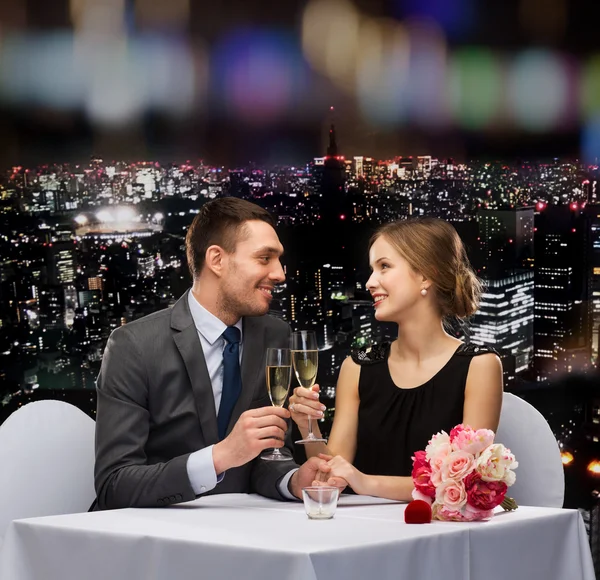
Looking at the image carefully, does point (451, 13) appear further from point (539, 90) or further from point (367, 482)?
point (367, 482)

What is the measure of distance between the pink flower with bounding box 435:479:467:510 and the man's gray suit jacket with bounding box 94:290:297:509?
0.64 meters

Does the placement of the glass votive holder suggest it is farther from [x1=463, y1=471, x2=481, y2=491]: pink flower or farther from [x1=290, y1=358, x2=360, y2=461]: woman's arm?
[x1=290, y1=358, x2=360, y2=461]: woman's arm

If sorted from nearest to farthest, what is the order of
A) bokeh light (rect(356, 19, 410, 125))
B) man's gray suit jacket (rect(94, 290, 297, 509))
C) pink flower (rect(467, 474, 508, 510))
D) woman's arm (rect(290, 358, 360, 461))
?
pink flower (rect(467, 474, 508, 510))
man's gray suit jacket (rect(94, 290, 297, 509))
woman's arm (rect(290, 358, 360, 461))
bokeh light (rect(356, 19, 410, 125))

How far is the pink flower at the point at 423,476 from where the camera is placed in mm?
2014

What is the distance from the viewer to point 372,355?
2.94 metres

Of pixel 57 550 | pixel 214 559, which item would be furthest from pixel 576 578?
pixel 57 550

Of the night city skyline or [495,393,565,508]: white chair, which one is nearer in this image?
[495,393,565,508]: white chair

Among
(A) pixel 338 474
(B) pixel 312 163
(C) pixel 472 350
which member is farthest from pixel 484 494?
(B) pixel 312 163

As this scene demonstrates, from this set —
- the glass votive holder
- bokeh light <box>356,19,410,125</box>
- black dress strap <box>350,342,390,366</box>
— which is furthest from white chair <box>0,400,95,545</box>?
bokeh light <box>356,19,410,125</box>

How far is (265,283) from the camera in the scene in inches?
107

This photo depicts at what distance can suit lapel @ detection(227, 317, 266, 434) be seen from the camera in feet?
8.60

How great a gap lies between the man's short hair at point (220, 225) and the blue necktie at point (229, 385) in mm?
258

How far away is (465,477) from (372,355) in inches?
40.7

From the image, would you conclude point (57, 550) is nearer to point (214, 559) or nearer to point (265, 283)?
point (214, 559)
